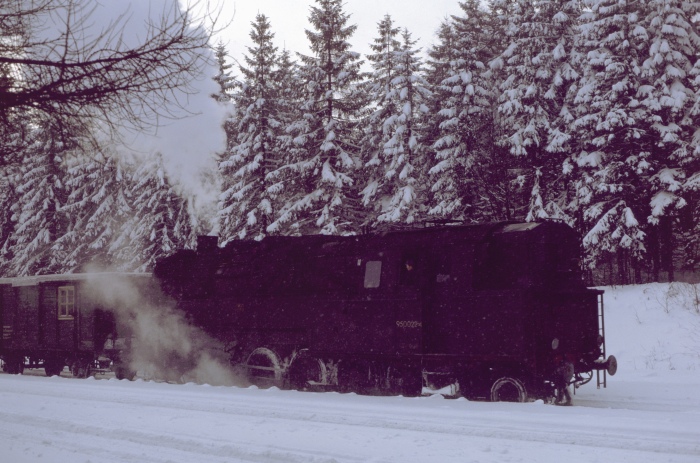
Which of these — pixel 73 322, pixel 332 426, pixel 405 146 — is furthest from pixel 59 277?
pixel 405 146

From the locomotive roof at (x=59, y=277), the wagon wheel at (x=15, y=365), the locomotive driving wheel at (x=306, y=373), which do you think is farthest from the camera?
the wagon wheel at (x=15, y=365)

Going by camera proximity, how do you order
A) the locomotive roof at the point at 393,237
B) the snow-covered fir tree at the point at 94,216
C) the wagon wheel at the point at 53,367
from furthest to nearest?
the snow-covered fir tree at the point at 94,216 < the wagon wheel at the point at 53,367 < the locomotive roof at the point at 393,237

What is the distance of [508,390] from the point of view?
492 inches

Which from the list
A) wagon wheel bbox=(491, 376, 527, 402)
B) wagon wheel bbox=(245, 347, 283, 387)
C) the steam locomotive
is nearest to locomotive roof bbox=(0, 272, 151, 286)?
the steam locomotive

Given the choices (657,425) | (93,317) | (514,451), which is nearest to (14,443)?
(514,451)

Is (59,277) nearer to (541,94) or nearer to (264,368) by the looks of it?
(264,368)

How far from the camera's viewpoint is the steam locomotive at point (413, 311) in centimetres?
1237

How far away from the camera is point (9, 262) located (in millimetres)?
43938

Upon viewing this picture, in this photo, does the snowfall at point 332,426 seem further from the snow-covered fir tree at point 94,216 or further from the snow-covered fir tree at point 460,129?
the snow-covered fir tree at point 94,216

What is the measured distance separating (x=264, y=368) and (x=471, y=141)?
18.8m

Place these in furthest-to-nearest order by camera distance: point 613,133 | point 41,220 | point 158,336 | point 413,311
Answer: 1. point 41,220
2. point 613,133
3. point 158,336
4. point 413,311

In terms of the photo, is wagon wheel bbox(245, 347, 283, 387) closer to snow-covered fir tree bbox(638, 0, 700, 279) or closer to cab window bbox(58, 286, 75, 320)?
cab window bbox(58, 286, 75, 320)

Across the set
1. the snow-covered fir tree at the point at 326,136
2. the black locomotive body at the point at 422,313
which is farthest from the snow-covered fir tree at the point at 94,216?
the black locomotive body at the point at 422,313

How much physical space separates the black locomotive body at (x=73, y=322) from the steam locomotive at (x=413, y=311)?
3443 mm
